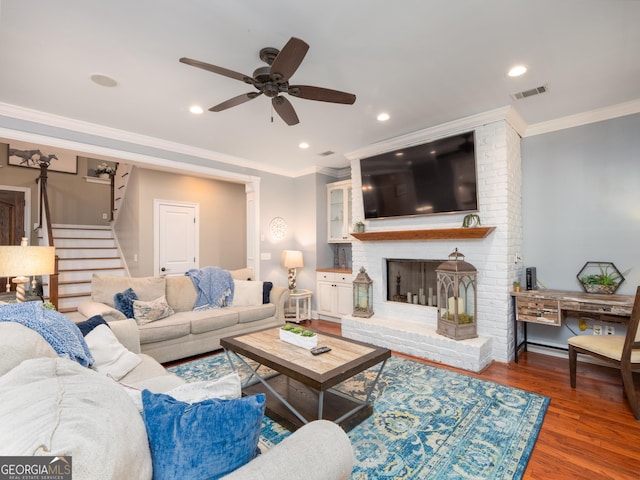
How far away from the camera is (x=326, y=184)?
5574mm

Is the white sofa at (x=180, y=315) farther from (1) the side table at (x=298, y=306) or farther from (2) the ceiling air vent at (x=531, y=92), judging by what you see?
(2) the ceiling air vent at (x=531, y=92)

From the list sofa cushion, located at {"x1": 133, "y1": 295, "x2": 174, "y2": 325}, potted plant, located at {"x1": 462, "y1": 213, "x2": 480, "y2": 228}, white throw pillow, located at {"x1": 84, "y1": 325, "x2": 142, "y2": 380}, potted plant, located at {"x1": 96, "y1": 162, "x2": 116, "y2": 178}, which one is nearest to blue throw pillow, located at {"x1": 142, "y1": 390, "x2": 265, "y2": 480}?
white throw pillow, located at {"x1": 84, "y1": 325, "x2": 142, "y2": 380}

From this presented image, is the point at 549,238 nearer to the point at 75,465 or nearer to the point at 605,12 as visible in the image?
the point at 605,12

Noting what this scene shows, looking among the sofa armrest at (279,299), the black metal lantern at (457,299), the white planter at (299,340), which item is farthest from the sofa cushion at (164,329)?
the black metal lantern at (457,299)

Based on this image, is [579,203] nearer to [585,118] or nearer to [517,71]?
[585,118]

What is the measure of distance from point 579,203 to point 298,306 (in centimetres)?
393

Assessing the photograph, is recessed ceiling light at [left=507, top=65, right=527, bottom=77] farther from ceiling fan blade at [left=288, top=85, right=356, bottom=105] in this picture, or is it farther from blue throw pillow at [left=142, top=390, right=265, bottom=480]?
blue throw pillow at [left=142, top=390, right=265, bottom=480]

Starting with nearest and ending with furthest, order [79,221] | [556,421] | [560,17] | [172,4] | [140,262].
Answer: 1. [172,4]
2. [560,17]
3. [556,421]
4. [140,262]
5. [79,221]

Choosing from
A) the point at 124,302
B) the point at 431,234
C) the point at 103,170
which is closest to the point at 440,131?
the point at 431,234

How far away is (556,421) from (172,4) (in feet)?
12.2

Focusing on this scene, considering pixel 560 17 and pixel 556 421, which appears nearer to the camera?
pixel 560 17

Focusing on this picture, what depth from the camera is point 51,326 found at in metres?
1.60

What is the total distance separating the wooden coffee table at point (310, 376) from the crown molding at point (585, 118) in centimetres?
322

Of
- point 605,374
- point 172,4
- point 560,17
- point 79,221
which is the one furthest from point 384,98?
point 79,221
